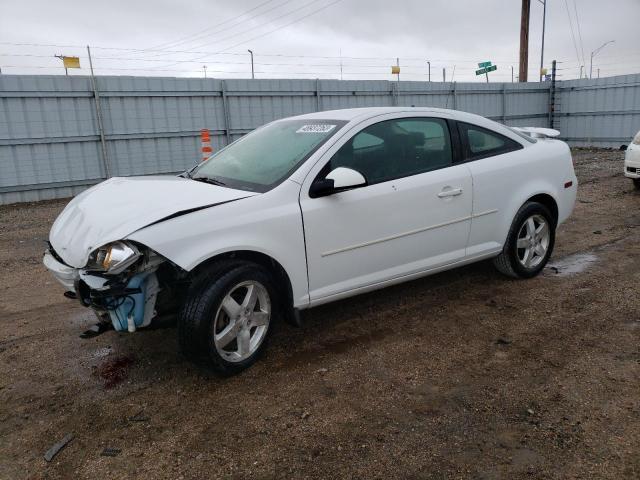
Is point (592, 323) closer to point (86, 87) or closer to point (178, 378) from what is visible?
point (178, 378)

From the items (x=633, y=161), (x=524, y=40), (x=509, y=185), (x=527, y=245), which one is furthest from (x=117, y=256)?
(x=524, y=40)

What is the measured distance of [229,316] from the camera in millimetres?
3225

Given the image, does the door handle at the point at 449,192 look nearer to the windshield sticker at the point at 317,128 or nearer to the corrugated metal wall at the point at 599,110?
the windshield sticker at the point at 317,128

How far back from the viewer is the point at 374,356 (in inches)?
140

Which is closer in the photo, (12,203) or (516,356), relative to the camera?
(516,356)

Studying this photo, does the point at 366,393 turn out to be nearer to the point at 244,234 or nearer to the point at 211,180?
the point at 244,234

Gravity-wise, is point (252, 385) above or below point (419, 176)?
below

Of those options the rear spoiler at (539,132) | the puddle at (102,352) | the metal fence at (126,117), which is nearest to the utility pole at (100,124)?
the metal fence at (126,117)

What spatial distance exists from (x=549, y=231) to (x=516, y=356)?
1.86 m

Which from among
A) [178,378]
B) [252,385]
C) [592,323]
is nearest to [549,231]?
[592,323]

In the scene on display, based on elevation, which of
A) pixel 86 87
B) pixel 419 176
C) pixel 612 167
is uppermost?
pixel 86 87

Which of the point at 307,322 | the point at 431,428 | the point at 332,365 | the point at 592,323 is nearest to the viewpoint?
the point at 431,428

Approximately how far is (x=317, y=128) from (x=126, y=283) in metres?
1.80

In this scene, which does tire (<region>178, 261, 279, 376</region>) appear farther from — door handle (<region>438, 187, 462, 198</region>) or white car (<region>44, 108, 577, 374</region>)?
door handle (<region>438, 187, 462, 198</region>)
